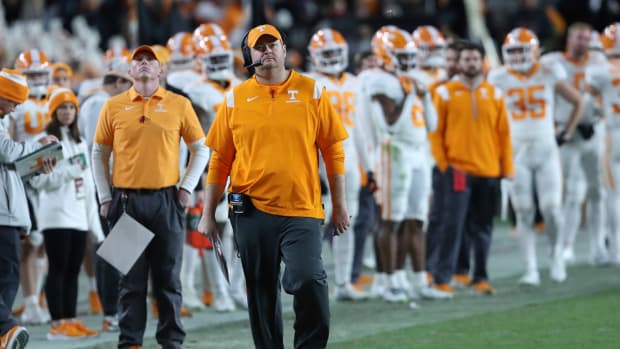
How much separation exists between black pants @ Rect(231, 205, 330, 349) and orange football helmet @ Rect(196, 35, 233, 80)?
13.3ft

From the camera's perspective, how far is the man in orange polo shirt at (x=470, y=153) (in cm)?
1279

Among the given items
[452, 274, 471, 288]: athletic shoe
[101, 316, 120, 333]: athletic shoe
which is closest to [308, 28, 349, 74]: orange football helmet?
[452, 274, 471, 288]: athletic shoe

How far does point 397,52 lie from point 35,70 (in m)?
3.11

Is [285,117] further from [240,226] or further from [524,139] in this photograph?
[524,139]

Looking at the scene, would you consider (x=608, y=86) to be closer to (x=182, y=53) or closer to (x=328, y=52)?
(x=328, y=52)

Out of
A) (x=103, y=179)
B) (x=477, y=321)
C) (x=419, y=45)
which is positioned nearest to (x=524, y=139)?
(x=419, y=45)

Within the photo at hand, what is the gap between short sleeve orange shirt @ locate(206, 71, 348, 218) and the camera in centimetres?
794

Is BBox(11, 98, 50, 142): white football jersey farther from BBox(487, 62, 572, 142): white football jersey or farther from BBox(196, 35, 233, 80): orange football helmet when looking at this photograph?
BBox(487, 62, 572, 142): white football jersey

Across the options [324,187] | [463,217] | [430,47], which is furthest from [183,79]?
[430,47]

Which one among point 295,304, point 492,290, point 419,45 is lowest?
point 492,290

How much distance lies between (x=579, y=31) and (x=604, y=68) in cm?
47

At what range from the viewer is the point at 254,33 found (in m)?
8.07

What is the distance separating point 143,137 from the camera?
362 inches

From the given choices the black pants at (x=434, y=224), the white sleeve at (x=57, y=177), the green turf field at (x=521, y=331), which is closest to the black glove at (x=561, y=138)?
the black pants at (x=434, y=224)
